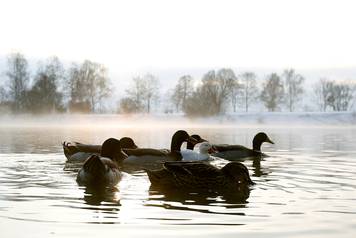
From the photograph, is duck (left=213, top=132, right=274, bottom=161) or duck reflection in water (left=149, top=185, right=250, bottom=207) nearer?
duck reflection in water (left=149, top=185, right=250, bottom=207)

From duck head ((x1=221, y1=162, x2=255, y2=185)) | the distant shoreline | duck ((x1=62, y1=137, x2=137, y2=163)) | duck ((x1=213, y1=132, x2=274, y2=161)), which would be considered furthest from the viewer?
the distant shoreline

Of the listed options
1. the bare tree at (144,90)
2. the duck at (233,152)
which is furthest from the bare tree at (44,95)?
the duck at (233,152)

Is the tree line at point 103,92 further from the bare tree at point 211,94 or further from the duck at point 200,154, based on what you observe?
the duck at point 200,154

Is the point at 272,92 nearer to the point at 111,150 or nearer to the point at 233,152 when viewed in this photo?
the point at 233,152

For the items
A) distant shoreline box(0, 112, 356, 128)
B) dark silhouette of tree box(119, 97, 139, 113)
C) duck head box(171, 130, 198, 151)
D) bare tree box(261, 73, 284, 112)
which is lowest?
distant shoreline box(0, 112, 356, 128)

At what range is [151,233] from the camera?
6742 mm

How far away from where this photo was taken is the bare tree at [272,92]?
116 m

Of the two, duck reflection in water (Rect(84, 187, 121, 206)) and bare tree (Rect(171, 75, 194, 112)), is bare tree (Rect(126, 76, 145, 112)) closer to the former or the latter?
bare tree (Rect(171, 75, 194, 112))

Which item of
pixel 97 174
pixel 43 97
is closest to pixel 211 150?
pixel 97 174

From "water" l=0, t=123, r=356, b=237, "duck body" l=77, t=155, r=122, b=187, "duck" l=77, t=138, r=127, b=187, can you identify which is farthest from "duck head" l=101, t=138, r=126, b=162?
"duck body" l=77, t=155, r=122, b=187

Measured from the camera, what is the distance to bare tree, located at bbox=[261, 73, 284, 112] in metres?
116

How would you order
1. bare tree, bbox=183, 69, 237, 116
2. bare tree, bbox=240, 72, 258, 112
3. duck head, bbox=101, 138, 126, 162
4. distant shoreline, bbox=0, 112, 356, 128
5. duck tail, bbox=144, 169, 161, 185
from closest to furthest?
duck tail, bbox=144, 169, 161, 185 < duck head, bbox=101, 138, 126, 162 < distant shoreline, bbox=0, 112, 356, 128 < bare tree, bbox=183, 69, 237, 116 < bare tree, bbox=240, 72, 258, 112

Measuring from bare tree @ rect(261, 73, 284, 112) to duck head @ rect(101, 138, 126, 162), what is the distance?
333 ft

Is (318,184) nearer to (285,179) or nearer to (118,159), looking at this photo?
(285,179)
